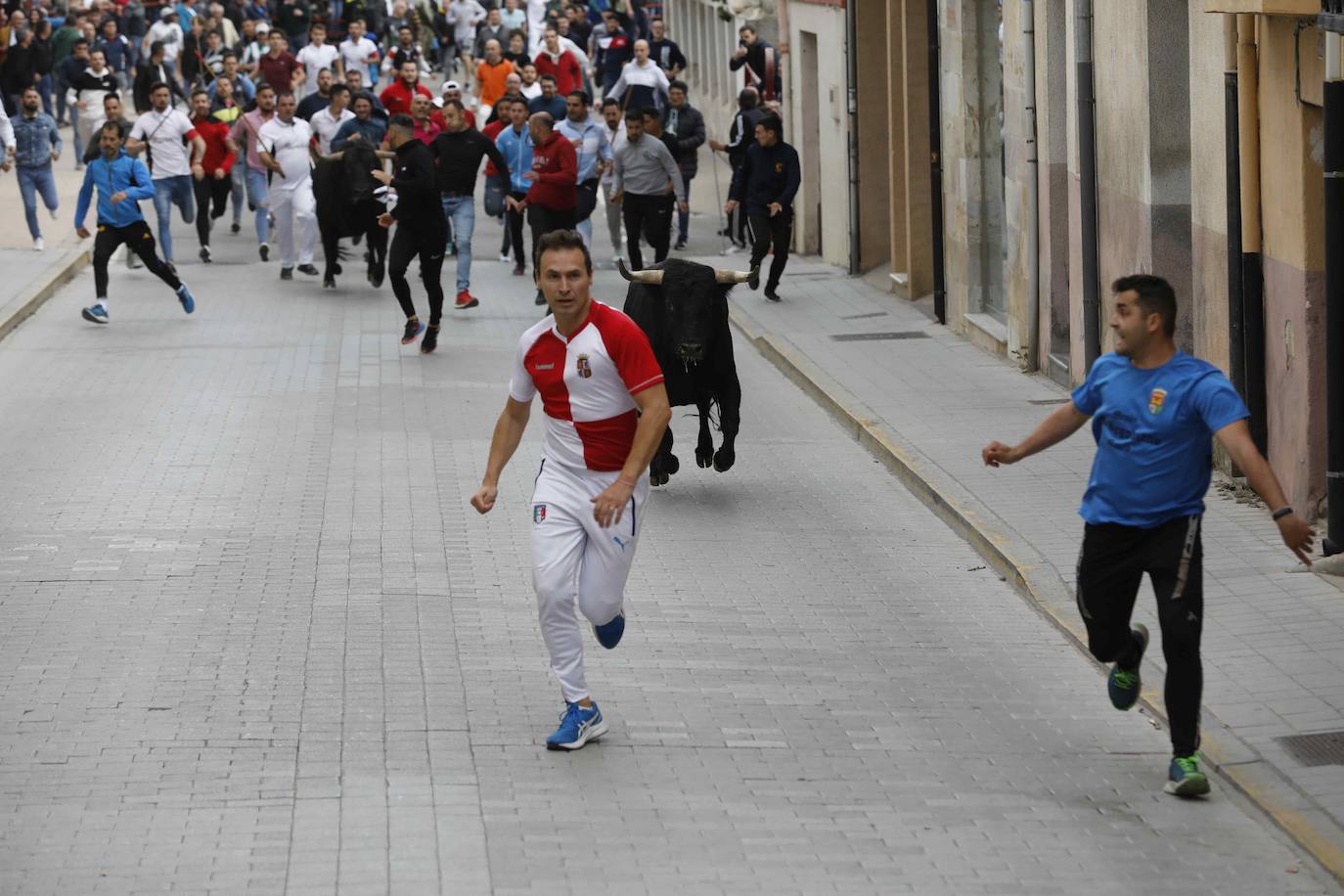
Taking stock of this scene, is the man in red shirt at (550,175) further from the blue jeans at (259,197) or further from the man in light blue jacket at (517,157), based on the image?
the blue jeans at (259,197)

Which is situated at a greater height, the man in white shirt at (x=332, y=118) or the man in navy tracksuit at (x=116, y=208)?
the man in white shirt at (x=332, y=118)

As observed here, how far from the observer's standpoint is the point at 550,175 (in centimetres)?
2283

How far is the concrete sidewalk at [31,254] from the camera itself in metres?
23.3

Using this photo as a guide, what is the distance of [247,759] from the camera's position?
27.7ft

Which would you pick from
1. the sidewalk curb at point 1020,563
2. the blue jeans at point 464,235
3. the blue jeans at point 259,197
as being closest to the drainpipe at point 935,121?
the sidewalk curb at point 1020,563

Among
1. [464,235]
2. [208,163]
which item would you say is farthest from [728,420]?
[208,163]

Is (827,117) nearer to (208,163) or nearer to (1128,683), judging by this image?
(208,163)

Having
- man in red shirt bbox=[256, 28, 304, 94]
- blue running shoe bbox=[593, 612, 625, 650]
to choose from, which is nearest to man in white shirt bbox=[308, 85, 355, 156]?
man in red shirt bbox=[256, 28, 304, 94]

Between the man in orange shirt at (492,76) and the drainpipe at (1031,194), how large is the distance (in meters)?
18.6

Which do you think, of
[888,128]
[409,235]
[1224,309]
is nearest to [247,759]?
[1224,309]

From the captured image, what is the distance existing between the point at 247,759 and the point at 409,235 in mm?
12277

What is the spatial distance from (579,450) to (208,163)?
20022mm

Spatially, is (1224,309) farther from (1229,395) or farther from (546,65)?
(546,65)

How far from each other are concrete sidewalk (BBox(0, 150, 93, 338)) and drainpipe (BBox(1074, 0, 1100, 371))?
10.1 meters
